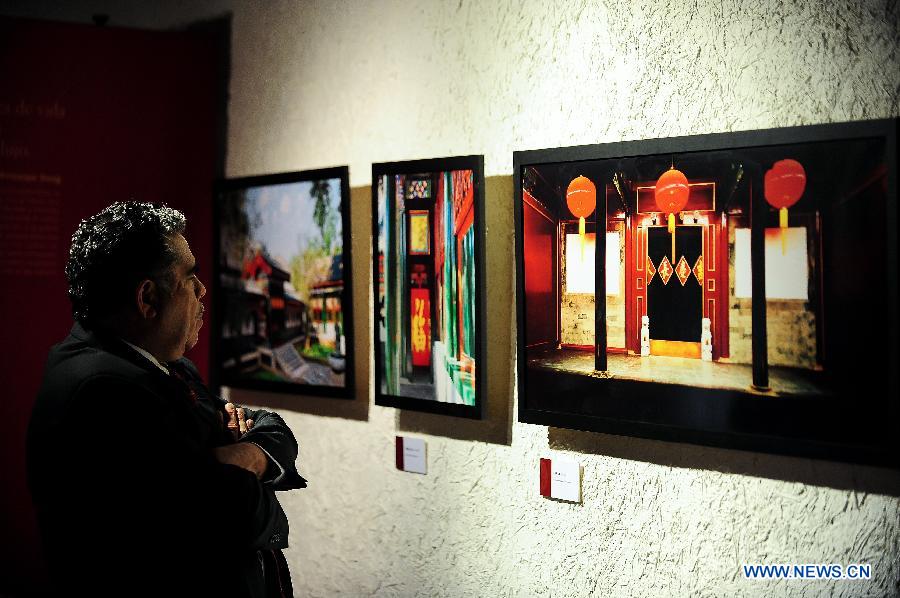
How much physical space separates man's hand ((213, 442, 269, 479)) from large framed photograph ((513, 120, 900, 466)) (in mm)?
736

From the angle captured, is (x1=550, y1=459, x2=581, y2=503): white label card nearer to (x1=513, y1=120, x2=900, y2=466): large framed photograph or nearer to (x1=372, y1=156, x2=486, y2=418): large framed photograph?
(x1=513, y1=120, x2=900, y2=466): large framed photograph

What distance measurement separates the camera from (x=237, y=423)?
6.66 ft

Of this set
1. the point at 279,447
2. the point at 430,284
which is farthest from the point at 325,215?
the point at 279,447

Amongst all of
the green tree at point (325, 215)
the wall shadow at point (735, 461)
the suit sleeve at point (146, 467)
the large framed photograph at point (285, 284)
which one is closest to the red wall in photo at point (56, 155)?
the large framed photograph at point (285, 284)

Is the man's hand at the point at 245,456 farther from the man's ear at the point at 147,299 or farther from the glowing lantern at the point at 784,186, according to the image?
the glowing lantern at the point at 784,186

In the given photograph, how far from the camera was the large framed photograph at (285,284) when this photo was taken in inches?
105

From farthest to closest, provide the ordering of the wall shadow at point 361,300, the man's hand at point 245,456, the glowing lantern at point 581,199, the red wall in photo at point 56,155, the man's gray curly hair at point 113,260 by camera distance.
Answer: the red wall in photo at point 56,155, the wall shadow at point 361,300, the glowing lantern at point 581,199, the man's hand at point 245,456, the man's gray curly hair at point 113,260

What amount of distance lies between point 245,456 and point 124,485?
347 millimetres

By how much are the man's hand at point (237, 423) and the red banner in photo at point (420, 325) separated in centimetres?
58

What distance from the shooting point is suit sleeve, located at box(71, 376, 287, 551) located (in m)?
1.52

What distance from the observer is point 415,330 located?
8.02 feet

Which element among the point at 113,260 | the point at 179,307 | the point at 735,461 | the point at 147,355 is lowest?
the point at 735,461

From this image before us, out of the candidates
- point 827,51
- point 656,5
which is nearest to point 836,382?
point 827,51

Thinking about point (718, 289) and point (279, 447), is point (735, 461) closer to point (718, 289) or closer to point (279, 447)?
point (718, 289)
